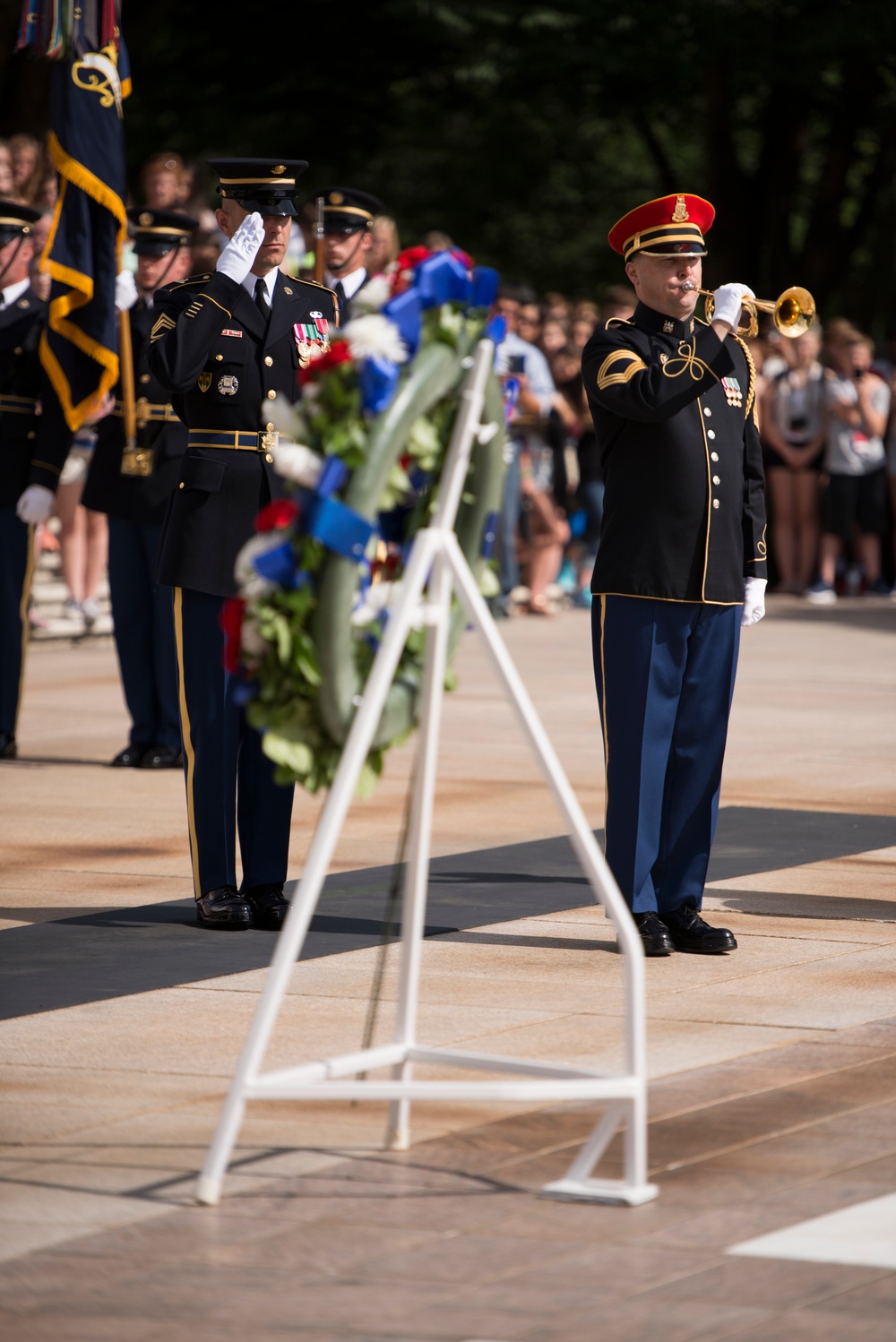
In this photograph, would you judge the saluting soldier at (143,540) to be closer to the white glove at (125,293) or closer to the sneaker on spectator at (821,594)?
the white glove at (125,293)

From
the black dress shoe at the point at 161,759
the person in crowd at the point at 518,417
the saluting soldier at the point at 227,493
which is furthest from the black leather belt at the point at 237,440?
the person in crowd at the point at 518,417

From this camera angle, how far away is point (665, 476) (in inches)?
260

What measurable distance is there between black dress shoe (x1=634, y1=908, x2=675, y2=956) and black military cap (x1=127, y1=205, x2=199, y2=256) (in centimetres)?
462

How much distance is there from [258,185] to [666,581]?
1.70 metres

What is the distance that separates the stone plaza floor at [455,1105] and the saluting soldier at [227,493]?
0.27 meters

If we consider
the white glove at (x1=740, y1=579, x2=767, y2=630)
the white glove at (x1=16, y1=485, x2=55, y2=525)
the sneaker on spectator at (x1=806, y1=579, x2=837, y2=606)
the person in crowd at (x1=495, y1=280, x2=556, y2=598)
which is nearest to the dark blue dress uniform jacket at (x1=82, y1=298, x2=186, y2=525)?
the white glove at (x1=16, y1=485, x2=55, y2=525)

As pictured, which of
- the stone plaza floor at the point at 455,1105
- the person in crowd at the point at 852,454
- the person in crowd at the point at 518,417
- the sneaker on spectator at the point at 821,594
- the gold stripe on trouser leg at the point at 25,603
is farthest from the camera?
the sneaker on spectator at the point at 821,594

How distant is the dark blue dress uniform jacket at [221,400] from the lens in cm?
686

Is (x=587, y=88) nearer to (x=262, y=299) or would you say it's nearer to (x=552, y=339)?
(x=552, y=339)

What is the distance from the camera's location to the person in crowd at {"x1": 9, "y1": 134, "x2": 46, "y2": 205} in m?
15.4

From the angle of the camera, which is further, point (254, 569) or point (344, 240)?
point (344, 240)

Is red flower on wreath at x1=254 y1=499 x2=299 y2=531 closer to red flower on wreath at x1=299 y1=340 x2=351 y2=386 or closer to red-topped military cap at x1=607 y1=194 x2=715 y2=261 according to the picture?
red flower on wreath at x1=299 y1=340 x2=351 y2=386

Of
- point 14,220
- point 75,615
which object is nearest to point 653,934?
point 14,220

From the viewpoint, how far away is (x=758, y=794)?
9594 mm
